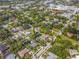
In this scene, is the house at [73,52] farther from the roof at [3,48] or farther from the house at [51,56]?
the roof at [3,48]

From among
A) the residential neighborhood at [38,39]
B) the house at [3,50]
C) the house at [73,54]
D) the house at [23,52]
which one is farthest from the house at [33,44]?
the house at [73,54]

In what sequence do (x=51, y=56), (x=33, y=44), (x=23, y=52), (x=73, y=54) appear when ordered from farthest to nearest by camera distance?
(x=33, y=44) < (x=23, y=52) < (x=73, y=54) < (x=51, y=56)

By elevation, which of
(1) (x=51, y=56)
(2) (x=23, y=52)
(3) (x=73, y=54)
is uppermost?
(2) (x=23, y=52)

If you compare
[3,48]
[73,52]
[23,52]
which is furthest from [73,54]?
[3,48]

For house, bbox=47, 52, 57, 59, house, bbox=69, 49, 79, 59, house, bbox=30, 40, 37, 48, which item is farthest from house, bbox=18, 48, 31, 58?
house, bbox=69, 49, 79, 59

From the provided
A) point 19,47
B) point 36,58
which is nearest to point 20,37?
point 19,47

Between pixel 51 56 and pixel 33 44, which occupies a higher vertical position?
pixel 33 44

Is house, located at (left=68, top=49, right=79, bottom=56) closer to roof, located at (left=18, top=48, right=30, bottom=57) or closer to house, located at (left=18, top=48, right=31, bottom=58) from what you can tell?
house, located at (left=18, top=48, right=31, bottom=58)

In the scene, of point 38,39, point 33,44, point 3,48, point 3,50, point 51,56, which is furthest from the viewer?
point 38,39

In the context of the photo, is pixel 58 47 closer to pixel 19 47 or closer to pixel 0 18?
pixel 19 47

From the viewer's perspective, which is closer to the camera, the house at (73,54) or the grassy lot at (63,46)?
the house at (73,54)

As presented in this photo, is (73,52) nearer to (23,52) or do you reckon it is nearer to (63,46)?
(63,46)
